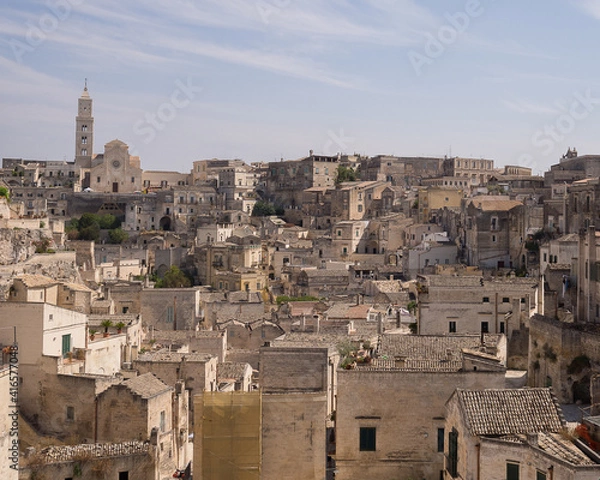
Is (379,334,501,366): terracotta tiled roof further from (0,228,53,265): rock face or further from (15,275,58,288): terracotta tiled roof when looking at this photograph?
(0,228,53,265): rock face

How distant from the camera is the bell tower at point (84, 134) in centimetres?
9406

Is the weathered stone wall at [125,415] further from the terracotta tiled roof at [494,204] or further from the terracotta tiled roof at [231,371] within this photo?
the terracotta tiled roof at [494,204]

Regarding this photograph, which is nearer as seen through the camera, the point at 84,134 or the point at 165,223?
the point at 165,223

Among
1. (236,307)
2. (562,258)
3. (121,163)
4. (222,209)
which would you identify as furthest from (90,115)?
(562,258)

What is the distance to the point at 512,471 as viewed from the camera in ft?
50.4

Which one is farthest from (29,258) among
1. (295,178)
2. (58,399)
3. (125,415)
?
(295,178)

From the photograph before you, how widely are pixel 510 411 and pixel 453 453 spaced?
1478mm

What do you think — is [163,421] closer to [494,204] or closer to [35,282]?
[35,282]

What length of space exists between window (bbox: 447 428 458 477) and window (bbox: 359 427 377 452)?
82.0 inches

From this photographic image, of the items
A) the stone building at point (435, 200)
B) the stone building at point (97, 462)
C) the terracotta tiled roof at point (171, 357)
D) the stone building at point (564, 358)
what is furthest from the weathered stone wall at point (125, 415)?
the stone building at point (435, 200)

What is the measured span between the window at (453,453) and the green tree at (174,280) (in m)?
40.6

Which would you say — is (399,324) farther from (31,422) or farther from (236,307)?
(31,422)

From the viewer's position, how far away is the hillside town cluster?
19.0m

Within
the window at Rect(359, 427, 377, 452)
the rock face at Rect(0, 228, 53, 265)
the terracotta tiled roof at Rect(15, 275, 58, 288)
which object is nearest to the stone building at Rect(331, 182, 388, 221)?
the rock face at Rect(0, 228, 53, 265)
